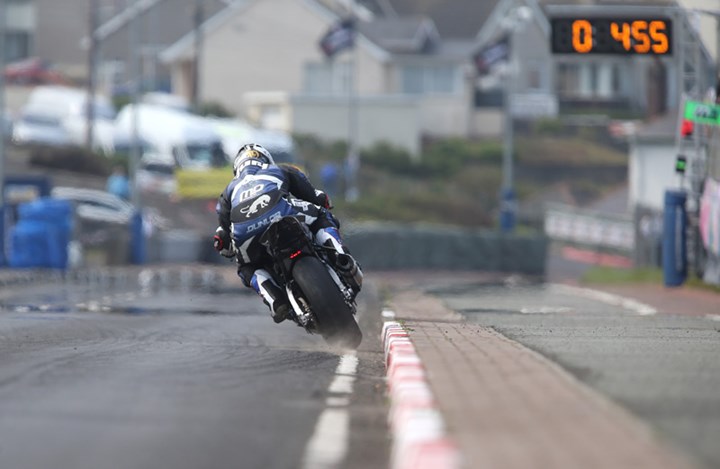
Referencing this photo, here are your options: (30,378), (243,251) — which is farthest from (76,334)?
(30,378)

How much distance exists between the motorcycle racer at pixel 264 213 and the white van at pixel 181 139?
45777 millimetres

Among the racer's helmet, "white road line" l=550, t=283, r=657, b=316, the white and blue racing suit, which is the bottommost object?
"white road line" l=550, t=283, r=657, b=316

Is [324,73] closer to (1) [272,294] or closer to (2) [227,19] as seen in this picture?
(2) [227,19]

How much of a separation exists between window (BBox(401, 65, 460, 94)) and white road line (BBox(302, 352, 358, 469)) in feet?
240

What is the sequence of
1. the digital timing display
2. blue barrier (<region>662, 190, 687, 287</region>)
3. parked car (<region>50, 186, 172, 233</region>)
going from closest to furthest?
the digital timing display < blue barrier (<region>662, 190, 687, 287</region>) < parked car (<region>50, 186, 172, 233</region>)

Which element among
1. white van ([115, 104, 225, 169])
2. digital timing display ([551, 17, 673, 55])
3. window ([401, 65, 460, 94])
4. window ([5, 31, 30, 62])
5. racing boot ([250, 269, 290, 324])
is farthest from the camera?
window ([5, 31, 30, 62])

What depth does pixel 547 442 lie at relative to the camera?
240 inches

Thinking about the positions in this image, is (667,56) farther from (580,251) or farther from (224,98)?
(224,98)

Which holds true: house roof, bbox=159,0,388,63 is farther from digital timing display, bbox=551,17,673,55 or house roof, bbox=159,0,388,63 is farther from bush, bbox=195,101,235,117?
digital timing display, bbox=551,17,673,55

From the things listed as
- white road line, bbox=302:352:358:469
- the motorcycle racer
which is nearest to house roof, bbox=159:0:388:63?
the motorcycle racer

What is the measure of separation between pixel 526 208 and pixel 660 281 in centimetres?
3541

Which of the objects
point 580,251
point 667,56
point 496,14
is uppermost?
point 496,14

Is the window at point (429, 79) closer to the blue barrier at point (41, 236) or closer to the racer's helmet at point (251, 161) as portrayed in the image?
the blue barrier at point (41, 236)

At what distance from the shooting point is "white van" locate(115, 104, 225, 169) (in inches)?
2297
